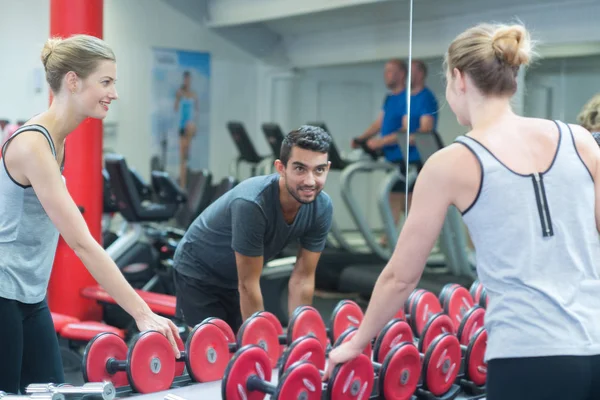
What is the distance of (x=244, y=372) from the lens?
1.98 metres

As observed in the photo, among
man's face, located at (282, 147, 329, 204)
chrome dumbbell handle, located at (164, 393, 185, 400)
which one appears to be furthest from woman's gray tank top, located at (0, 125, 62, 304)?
man's face, located at (282, 147, 329, 204)

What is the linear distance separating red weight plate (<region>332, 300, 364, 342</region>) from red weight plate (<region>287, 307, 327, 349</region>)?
2.4 inches

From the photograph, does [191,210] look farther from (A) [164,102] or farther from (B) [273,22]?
(B) [273,22]

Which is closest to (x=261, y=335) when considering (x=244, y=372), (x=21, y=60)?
(x=244, y=372)

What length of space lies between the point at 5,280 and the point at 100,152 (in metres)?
2.18

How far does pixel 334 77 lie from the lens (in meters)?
7.54

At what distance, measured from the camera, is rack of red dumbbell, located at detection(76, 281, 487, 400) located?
1970mm

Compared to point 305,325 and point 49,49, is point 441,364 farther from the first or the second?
point 49,49

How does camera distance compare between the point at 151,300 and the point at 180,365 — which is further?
the point at 151,300

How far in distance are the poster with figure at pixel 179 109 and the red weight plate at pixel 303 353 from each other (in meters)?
3.97

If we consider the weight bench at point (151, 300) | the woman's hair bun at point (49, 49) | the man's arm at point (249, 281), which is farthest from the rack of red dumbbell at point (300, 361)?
the weight bench at point (151, 300)

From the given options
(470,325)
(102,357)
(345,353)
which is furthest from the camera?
(470,325)

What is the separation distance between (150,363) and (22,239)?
478mm

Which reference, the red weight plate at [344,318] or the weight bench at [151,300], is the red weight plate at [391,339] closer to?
the red weight plate at [344,318]
